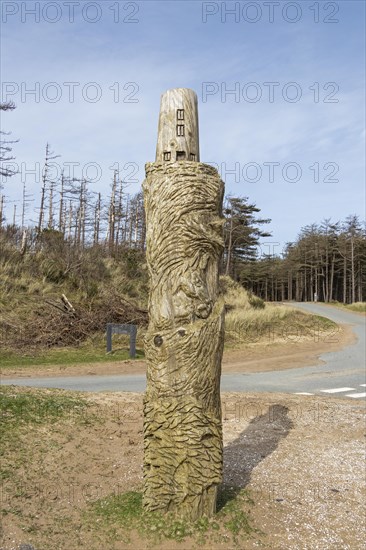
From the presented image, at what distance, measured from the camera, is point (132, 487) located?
4.41 meters

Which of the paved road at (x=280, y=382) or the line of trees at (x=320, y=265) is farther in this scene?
the line of trees at (x=320, y=265)

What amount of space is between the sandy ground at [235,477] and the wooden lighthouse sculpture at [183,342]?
0.45m

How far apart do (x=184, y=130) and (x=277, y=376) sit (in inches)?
369

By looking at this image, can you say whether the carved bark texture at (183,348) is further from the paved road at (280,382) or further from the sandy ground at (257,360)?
the sandy ground at (257,360)

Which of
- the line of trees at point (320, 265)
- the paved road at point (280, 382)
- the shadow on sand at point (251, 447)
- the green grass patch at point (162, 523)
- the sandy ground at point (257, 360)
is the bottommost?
the green grass patch at point (162, 523)

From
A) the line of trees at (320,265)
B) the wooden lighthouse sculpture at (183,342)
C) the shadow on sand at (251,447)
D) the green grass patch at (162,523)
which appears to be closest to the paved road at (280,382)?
the shadow on sand at (251,447)

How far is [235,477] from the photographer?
482 cm

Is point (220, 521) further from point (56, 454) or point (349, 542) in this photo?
point (56, 454)

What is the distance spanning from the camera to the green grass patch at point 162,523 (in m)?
3.55

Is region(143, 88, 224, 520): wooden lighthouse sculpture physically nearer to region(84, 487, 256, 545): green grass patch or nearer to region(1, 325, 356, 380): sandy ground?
region(84, 487, 256, 545): green grass patch

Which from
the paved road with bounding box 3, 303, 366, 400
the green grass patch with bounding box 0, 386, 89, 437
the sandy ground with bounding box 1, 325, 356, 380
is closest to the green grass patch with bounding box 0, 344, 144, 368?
the sandy ground with bounding box 1, 325, 356, 380

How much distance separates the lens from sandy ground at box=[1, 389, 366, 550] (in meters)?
3.65

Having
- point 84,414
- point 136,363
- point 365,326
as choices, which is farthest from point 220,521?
point 365,326

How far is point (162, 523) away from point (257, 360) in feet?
37.8
